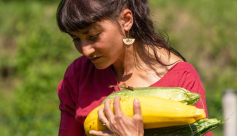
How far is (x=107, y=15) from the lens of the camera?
226cm

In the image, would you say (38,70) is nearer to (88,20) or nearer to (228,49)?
(228,49)

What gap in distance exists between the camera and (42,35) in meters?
8.29

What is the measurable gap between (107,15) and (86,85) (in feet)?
1.72

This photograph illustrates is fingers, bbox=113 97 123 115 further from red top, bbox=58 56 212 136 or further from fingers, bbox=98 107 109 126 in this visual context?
red top, bbox=58 56 212 136

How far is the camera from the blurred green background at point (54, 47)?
24.8 feet

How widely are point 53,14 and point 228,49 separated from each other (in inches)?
151

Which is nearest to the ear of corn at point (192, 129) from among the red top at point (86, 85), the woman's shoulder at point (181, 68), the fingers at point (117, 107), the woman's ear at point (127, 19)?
the fingers at point (117, 107)

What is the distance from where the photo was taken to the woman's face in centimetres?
223

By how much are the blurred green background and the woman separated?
4527 mm

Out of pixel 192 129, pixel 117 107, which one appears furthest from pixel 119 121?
pixel 192 129

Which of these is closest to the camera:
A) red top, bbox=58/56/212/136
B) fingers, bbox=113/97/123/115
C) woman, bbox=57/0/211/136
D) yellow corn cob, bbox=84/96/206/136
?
yellow corn cob, bbox=84/96/206/136

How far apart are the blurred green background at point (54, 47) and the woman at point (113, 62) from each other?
453cm

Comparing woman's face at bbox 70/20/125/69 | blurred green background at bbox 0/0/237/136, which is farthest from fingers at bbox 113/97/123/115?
blurred green background at bbox 0/0/237/136

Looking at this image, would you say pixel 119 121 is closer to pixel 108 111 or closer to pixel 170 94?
pixel 108 111
